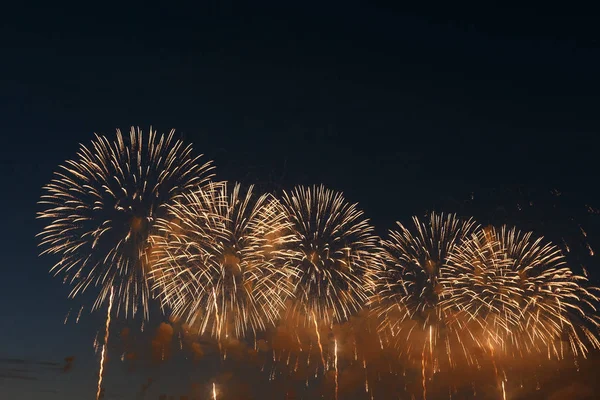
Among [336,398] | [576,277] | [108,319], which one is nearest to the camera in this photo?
[576,277]

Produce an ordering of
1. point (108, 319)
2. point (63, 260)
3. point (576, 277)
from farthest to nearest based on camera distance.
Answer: point (108, 319)
point (576, 277)
point (63, 260)

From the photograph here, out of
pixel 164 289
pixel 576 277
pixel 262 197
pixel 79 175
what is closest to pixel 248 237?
pixel 262 197

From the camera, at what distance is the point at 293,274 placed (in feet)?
153

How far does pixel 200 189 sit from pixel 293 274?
9473 mm

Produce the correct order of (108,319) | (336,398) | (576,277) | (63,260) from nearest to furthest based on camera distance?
(63,260) < (576,277) < (108,319) < (336,398)

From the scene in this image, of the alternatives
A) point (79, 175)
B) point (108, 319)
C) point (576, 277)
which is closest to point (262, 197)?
point (79, 175)

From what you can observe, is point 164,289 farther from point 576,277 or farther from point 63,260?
point 576,277

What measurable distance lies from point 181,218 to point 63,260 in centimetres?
879

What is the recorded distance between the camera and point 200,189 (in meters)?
45.5

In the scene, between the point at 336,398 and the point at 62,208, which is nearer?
the point at 62,208

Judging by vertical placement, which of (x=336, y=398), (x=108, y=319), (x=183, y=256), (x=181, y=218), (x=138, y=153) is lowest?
(x=336, y=398)

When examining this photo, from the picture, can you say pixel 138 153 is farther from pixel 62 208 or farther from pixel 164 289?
pixel 164 289

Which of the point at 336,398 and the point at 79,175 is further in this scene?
the point at 336,398

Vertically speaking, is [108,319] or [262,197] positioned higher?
[262,197]
